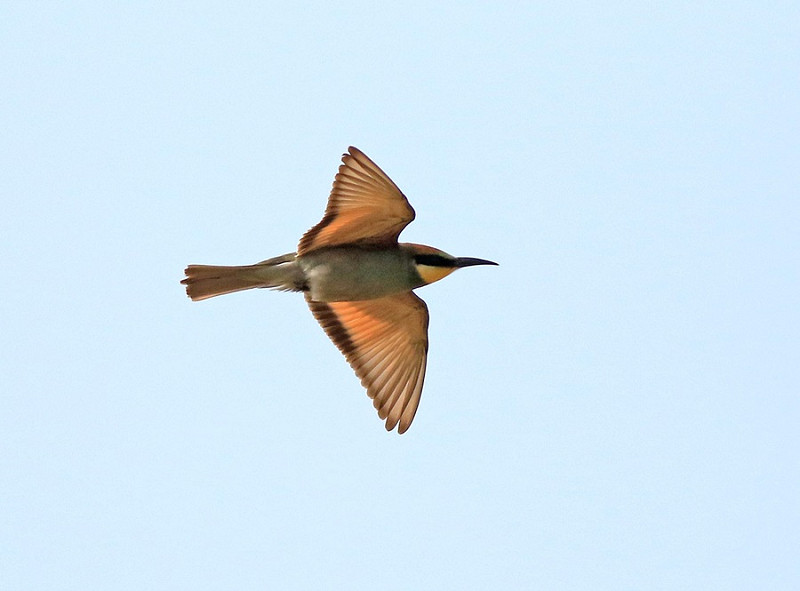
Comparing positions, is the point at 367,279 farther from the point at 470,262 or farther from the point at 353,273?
the point at 470,262

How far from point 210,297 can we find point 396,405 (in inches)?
65.8

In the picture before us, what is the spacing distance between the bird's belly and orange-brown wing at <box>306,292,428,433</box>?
52cm

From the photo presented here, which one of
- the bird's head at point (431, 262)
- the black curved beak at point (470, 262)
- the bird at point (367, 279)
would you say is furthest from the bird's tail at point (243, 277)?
the black curved beak at point (470, 262)

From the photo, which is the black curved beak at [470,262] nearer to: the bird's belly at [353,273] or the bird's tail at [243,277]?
the bird's belly at [353,273]

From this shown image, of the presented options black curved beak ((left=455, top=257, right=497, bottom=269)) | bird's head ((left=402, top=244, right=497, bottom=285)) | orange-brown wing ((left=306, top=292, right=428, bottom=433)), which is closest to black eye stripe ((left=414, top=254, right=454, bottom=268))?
bird's head ((left=402, top=244, right=497, bottom=285))

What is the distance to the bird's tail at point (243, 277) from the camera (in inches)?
384

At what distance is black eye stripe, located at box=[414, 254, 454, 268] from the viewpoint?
1004 cm

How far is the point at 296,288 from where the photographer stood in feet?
32.8

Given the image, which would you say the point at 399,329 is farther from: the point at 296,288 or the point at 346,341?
the point at 296,288

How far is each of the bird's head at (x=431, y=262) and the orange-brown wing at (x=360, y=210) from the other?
0.19 metres

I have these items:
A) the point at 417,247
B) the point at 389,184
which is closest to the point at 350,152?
the point at 389,184

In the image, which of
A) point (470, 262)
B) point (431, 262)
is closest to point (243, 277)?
point (431, 262)

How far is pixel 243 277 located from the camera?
9859mm

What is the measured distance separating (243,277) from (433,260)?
1.36m
